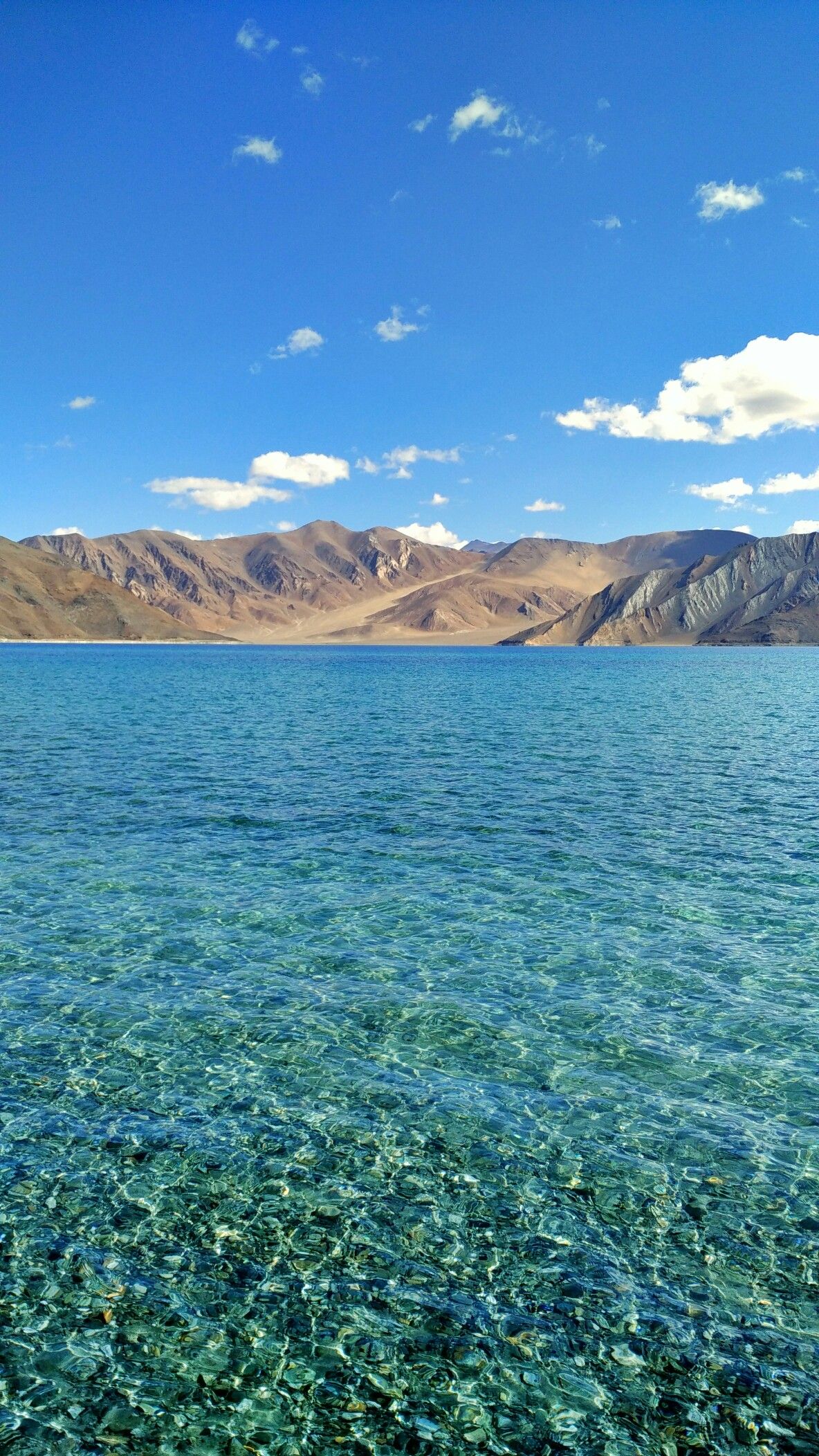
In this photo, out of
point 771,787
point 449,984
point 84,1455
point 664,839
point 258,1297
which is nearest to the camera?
point 84,1455

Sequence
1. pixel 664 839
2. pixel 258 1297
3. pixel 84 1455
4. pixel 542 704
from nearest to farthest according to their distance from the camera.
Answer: pixel 84 1455 → pixel 258 1297 → pixel 664 839 → pixel 542 704

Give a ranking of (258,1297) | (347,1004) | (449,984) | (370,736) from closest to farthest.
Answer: (258,1297), (347,1004), (449,984), (370,736)

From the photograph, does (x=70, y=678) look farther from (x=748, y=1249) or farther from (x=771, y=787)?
(x=748, y=1249)

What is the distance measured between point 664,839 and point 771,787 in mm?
11683

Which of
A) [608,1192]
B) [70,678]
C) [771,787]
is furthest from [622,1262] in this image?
[70,678]

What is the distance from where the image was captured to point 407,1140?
10453 millimetres

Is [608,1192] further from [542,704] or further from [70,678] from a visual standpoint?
[70,678]

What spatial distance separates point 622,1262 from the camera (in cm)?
844

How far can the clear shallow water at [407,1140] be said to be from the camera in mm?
7000

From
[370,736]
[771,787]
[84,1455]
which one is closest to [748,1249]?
[84,1455]

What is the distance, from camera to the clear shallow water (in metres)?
7.00

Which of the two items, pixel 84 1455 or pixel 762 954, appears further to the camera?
pixel 762 954

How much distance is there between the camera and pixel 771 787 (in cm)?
3538

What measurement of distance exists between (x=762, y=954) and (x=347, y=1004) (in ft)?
27.0
